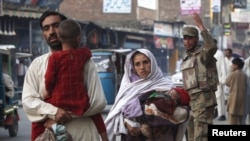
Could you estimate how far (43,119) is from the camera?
4.57 m

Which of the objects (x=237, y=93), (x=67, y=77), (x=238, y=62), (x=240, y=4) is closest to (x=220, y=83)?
(x=237, y=93)

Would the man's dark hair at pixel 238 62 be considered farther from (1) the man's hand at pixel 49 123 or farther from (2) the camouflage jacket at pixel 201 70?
(1) the man's hand at pixel 49 123

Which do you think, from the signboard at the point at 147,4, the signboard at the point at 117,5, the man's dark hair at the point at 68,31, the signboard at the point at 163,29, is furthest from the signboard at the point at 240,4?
the man's dark hair at the point at 68,31

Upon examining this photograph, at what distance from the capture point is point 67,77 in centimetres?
458

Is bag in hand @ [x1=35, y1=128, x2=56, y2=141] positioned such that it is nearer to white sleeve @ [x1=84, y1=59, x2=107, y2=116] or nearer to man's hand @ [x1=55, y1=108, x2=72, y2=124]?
man's hand @ [x1=55, y1=108, x2=72, y2=124]

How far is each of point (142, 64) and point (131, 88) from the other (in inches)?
7.9

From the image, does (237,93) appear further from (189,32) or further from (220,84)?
(189,32)

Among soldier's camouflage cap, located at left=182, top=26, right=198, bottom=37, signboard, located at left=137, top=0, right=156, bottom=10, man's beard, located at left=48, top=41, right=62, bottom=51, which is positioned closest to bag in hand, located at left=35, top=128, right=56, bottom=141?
man's beard, located at left=48, top=41, right=62, bottom=51

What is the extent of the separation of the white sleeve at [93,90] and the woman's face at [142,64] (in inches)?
29.4

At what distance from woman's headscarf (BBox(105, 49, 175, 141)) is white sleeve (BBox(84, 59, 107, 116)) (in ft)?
2.28

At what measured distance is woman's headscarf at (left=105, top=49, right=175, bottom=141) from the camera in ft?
17.5

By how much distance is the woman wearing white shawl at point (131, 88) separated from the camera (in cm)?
534

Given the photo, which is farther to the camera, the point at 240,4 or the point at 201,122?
the point at 240,4

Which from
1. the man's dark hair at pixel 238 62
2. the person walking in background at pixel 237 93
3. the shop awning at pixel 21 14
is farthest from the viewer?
the shop awning at pixel 21 14
